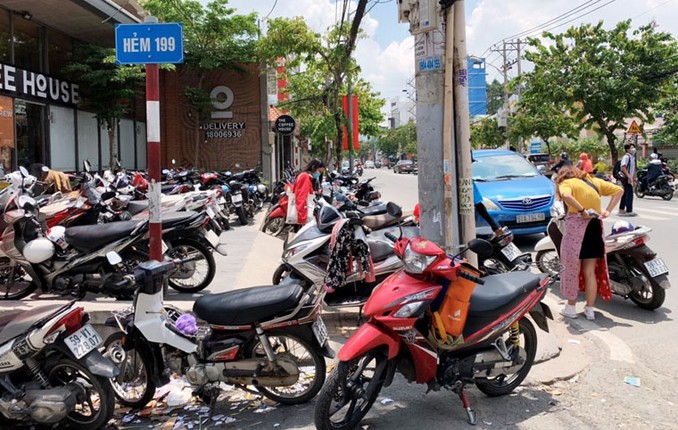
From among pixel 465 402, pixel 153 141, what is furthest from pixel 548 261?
pixel 153 141

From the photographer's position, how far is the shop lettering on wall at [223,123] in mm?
20891

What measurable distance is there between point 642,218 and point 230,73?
14.8 meters

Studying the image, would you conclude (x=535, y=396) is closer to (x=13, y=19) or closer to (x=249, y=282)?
(x=249, y=282)

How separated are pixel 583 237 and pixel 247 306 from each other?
147 inches

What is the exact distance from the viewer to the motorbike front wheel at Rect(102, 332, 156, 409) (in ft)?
12.7

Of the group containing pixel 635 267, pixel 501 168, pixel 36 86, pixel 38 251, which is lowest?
pixel 635 267

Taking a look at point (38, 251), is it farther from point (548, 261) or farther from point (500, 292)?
point (548, 261)

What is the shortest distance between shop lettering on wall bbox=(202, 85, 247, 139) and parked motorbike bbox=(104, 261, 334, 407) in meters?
17.8

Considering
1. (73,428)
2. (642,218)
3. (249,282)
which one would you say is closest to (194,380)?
(73,428)

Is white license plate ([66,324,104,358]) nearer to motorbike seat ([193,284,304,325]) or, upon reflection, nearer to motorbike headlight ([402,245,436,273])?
motorbike seat ([193,284,304,325])

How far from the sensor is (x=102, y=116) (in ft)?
52.3

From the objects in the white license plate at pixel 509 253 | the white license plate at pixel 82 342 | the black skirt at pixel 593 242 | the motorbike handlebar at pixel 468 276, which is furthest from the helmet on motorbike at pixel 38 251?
the black skirt at pixel 593 242

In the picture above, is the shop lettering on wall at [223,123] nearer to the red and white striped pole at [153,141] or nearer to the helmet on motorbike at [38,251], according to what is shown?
the helmet on motorbike at [38,251]

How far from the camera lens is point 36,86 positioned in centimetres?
1403
